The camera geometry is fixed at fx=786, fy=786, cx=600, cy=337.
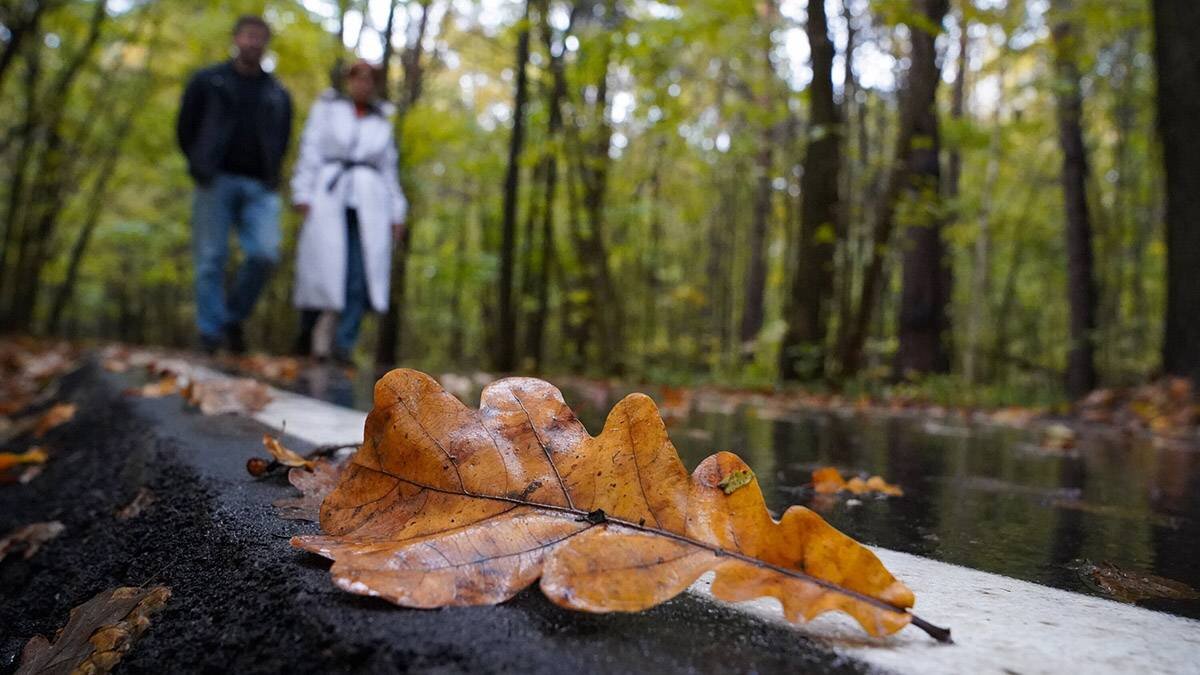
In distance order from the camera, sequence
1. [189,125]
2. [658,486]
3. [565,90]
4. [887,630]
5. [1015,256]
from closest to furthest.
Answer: [887,630]
[658,486]
[189,125]
[565,90]
[1015,256]

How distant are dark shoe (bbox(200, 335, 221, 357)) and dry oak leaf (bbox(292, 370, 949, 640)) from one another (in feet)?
18.4

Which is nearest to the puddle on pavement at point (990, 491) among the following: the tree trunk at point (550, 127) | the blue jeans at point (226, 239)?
the blue jeans at point (226, 239)

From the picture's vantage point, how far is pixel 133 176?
632 inches

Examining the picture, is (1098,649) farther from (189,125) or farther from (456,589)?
(189,125)

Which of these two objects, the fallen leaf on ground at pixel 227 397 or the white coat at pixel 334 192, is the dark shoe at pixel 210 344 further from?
the fallen leaf on ground at pixel 227 397

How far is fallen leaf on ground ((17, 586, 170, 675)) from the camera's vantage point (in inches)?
30.2

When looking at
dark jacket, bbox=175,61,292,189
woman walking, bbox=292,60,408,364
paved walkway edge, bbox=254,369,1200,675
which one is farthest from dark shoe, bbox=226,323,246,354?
paved walkway edge, bbox=254,369,1200,675

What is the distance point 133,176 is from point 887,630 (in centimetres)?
1859

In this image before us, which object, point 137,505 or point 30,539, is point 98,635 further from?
point 30,539

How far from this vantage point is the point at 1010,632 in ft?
2.34

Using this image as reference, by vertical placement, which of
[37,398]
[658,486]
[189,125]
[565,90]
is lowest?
[37,398]

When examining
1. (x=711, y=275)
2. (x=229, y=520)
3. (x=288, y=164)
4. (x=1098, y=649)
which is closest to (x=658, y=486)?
(x=1098, y=649)

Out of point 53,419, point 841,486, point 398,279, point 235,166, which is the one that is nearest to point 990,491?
point 841,486

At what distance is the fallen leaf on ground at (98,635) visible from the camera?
0.77 metres
